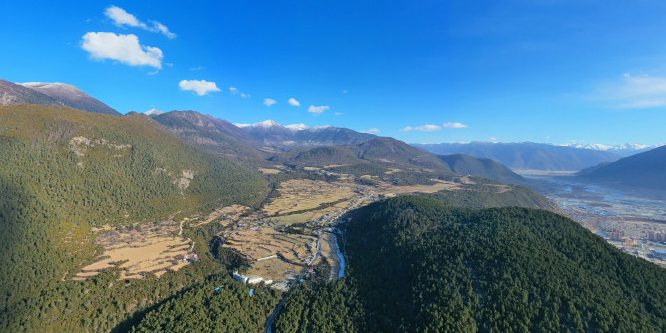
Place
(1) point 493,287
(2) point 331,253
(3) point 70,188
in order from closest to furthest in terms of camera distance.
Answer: (1) point 493,287
(2) point 331,253
(3) point 70,188

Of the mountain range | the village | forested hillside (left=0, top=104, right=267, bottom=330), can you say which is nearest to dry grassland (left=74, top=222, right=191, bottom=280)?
the village

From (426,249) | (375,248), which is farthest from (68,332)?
(426,249)

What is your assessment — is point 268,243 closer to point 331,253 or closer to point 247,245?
point 247,245

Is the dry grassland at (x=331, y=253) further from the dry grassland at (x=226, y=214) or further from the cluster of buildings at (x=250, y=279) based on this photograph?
the dry grassland at (x=226, y=214)

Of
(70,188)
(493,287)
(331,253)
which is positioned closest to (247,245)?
(331,253)

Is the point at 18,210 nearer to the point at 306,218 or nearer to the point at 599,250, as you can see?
the point at 306,218
